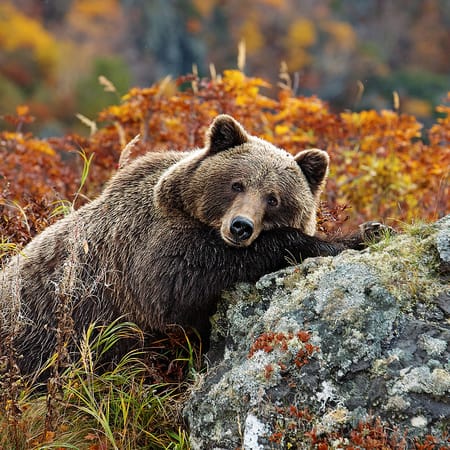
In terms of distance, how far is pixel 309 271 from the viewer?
13.9 ft

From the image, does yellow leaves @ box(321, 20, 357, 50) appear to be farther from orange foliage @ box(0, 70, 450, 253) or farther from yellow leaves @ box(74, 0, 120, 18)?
orange foliage @ box(0, 70, 450, 253)

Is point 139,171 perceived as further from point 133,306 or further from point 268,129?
point 268,129

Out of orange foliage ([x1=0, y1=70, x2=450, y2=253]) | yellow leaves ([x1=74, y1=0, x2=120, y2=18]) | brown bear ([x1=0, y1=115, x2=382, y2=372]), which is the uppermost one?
brown bear ([x1=0, y1=115, x2=382, y2=372])

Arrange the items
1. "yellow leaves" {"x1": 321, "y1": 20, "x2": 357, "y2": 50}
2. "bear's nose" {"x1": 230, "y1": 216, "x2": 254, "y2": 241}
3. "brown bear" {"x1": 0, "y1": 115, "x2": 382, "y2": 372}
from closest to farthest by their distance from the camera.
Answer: "bear's nose" {"x1": 230, "y1": 216, "x2": 254, "y2": 241}, "brown bear" {"x1": 0, "y1": 115, "x2": 382, "y2": 372}, "yellow leaves" {"x1": 321, "y1": 20, "x2": 357, "y2": 50}

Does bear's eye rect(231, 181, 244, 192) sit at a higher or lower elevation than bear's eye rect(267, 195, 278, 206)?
higher

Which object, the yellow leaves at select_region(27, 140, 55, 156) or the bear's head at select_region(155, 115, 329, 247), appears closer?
the bear's head at select_region(155, 115, 329, 247)

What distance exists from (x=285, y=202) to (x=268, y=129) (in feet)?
13.1

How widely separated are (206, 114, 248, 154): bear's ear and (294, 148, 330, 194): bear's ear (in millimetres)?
414

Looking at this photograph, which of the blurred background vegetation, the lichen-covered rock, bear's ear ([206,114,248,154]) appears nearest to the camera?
the lichen-covered rock

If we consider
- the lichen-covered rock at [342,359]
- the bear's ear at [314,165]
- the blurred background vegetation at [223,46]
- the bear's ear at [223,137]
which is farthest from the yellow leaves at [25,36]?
the lichen-covered rock at [342,359]

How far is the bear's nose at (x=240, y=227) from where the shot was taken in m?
4.39

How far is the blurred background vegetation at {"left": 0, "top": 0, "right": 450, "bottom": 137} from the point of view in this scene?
104 feet

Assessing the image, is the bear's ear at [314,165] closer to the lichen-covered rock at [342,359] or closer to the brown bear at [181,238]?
the brown bear at [181,238]

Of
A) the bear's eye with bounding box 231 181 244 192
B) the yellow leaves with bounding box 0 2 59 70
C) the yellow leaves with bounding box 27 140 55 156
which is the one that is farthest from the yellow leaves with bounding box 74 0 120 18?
the bear's eye with bounding box 231 181 244 192
